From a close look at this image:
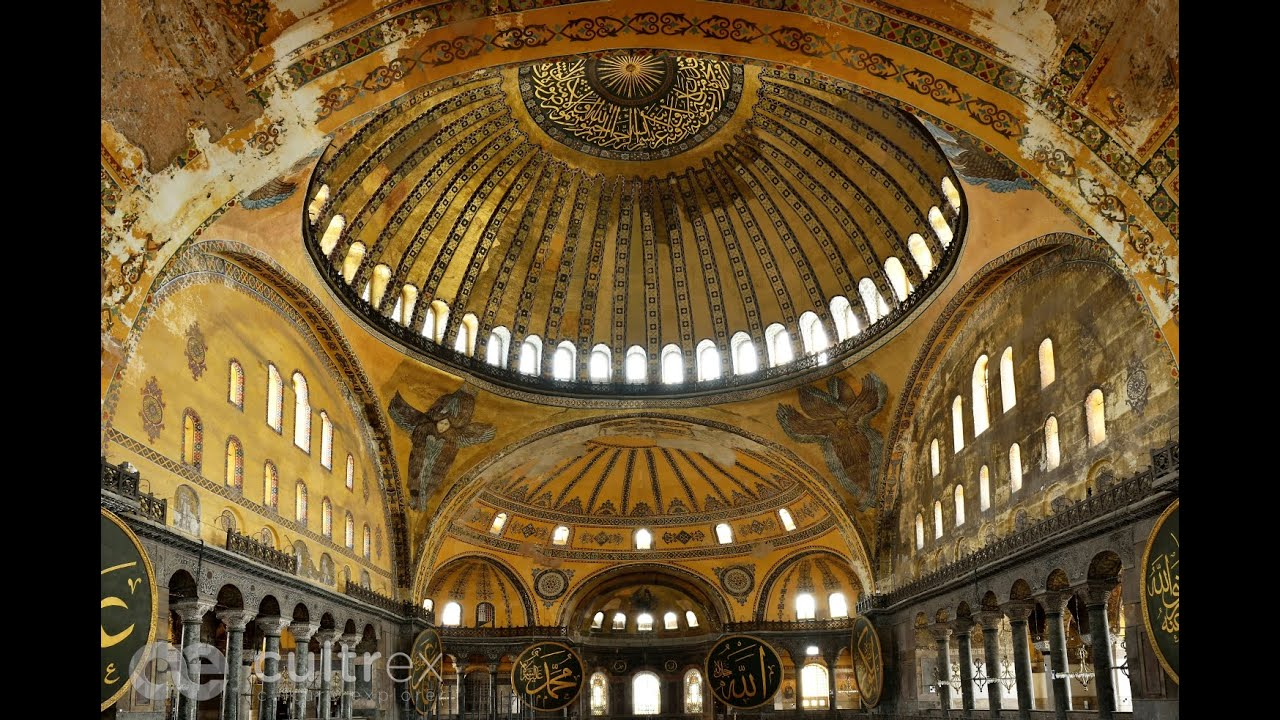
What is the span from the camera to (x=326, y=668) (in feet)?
69.7

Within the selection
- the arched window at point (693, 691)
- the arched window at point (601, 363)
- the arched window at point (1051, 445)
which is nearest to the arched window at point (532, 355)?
the arched window at point (601, 363)

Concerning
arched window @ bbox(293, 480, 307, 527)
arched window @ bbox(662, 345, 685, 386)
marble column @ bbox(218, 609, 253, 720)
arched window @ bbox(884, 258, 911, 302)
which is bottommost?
marble column @ bbox(218, 609, 253, 720)

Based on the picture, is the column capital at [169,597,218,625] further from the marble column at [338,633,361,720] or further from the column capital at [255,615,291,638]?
the marble column at [338,633,361,720]

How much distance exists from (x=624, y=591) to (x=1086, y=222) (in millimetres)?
26261

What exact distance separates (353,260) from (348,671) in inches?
364

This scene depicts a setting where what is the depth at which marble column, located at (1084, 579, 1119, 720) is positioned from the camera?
15.1 meters

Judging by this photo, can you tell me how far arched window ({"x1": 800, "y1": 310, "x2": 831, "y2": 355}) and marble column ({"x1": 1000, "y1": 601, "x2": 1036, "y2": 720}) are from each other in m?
8.50

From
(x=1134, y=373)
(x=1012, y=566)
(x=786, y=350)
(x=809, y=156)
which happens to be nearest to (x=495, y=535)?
(x=786, y=350)

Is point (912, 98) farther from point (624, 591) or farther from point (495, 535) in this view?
point (624, 591)

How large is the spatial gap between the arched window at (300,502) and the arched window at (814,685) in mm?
19426

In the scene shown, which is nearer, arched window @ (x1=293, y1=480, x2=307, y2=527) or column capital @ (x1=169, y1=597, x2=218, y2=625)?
column capital @ (x1=169, y1=597, x2=218, y2=625)

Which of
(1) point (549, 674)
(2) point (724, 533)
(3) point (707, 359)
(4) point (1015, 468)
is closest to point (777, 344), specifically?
(3) point (707, 359)

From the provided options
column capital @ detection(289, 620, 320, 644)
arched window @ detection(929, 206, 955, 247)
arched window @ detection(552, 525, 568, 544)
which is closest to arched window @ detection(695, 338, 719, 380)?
arched window @ detection(929, 206, 955, 247)

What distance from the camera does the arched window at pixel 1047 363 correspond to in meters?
16.9
